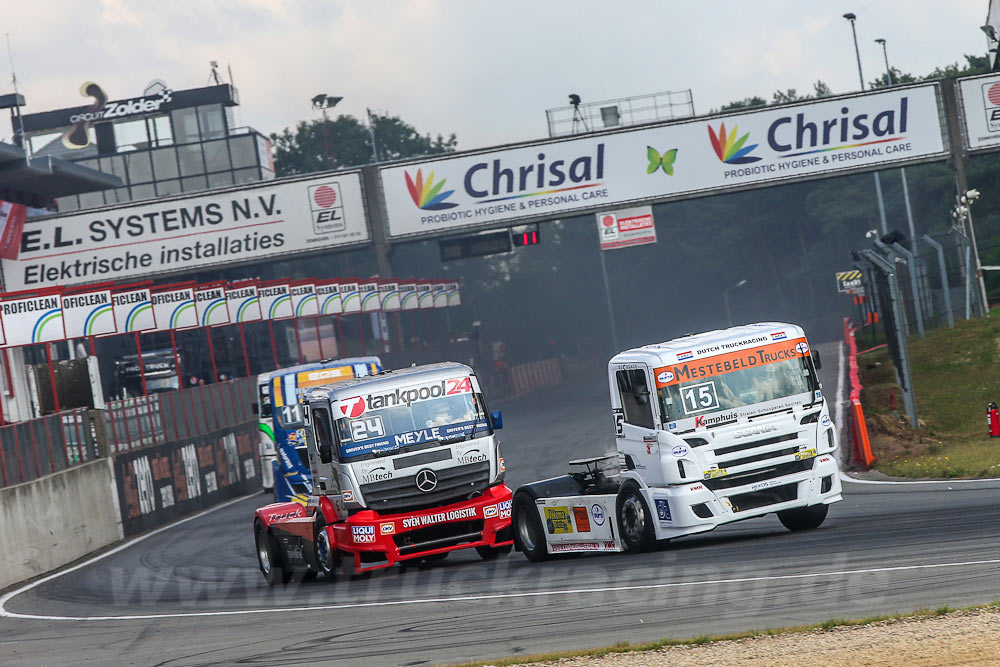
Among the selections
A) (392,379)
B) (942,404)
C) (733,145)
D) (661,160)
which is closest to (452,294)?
(661,160)

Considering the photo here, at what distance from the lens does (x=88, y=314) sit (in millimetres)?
28875

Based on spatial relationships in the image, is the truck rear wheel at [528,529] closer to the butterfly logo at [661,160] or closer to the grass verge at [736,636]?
the grass verge at [736,636]

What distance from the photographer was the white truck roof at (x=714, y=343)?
43.7 feet

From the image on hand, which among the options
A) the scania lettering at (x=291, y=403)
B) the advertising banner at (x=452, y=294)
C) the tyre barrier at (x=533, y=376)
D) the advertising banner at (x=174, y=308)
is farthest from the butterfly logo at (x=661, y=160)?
the tyre barrier at (x=533, y=376)

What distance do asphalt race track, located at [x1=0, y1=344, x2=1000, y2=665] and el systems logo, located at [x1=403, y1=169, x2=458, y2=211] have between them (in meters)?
24.2

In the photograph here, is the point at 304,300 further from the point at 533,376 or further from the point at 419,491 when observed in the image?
the point at 533,376

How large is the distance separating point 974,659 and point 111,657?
7.74m

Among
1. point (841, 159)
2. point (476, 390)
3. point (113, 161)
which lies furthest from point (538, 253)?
point (476, 390)

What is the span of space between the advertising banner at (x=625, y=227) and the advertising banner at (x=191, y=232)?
811 cm

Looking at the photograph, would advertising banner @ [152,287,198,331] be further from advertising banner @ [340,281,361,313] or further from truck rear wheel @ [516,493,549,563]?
truck rear wheel @ [516,493,549,563]

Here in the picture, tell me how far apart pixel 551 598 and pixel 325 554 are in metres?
4.44

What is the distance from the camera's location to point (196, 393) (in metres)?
31.1

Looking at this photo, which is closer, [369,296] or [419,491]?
[419,491]

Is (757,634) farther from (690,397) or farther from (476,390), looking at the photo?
(476,390)
